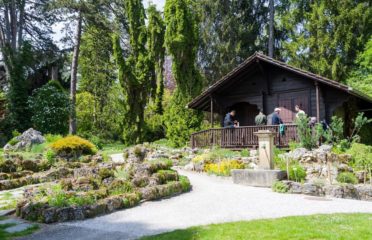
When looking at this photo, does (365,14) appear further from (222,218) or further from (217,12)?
(222,218)

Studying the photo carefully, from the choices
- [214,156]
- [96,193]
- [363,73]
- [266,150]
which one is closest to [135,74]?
[214,156]

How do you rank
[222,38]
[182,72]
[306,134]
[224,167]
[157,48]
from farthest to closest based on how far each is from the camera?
[222,38], [157,48], [182,72], [306,134], [224,167]

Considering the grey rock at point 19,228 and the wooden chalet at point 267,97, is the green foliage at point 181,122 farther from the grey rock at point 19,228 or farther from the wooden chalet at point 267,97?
the grey rock at point 19,228

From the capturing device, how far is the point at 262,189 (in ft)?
37.4

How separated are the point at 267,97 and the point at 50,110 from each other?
1458 cm

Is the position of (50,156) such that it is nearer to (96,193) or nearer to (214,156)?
(214,156)

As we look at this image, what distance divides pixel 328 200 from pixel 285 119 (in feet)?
34.8

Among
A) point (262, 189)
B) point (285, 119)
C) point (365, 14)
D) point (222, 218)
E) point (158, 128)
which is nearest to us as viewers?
point (222, 218)

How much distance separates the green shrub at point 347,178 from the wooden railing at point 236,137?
524 cm

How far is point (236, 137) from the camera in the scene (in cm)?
1831

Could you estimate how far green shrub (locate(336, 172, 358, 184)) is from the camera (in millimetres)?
11039

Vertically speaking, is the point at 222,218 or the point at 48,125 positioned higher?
the point at 48,125

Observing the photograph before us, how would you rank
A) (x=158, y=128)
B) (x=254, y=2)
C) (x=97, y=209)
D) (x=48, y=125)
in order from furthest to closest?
(x=254, y=2)
(x=158, y=128)
(x=48, y=125)
(x=97, y=209)

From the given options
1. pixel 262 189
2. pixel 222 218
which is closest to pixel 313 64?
pixel 262 189
